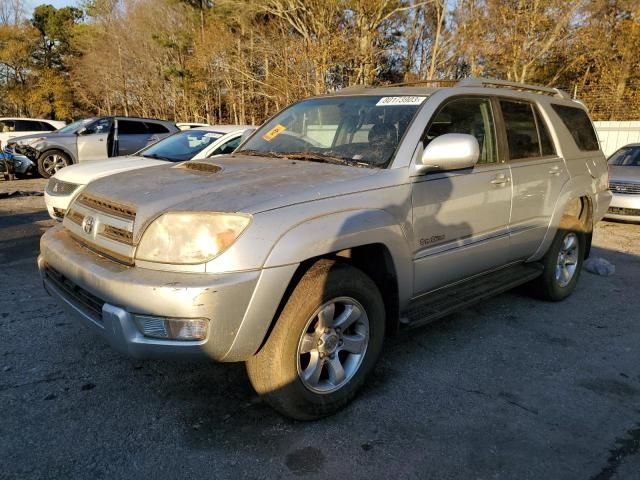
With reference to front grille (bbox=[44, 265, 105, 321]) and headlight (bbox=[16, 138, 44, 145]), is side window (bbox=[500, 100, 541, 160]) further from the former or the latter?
headlight (bbox=[16, 138, 44, 145])

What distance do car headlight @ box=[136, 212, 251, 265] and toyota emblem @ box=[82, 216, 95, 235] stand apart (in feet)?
1.81

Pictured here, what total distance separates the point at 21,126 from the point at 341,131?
17.3 metres

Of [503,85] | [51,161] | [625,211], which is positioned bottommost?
[625,211]

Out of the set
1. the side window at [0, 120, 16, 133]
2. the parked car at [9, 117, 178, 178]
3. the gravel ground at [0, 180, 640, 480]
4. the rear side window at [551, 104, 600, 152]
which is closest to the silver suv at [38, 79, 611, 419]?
the gravel ground at [0, 180, 640, 480]

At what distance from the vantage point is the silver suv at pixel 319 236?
2.28 metres

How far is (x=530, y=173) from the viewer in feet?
13.1

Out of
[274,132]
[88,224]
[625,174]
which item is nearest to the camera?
[88,224]

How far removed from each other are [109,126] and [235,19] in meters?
11.0

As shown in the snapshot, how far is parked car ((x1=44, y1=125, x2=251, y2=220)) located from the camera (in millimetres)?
6277

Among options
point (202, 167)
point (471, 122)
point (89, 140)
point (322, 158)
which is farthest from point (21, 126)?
point (471, 122)

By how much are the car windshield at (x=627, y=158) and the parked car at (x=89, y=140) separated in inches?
400

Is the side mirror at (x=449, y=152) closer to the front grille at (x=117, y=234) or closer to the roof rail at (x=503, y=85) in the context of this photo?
the roof rail at (x=503, y=85)

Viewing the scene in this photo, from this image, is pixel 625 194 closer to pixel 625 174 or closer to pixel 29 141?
pixel 625 174

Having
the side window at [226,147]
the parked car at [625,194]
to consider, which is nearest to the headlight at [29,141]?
the side window at [226,147]
